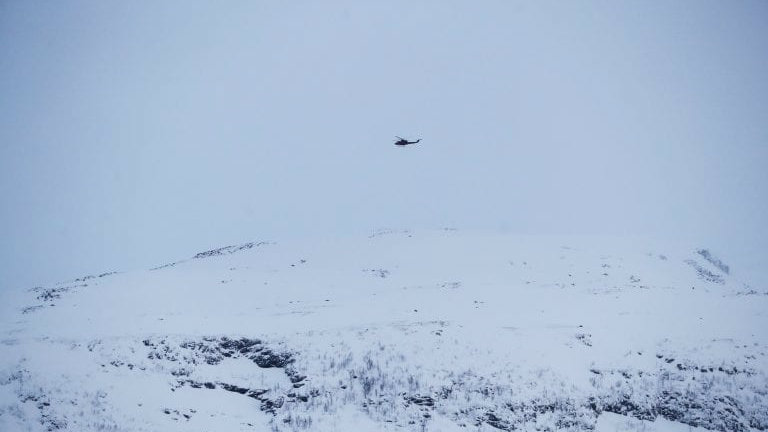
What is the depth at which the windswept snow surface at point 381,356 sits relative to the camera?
17.2m

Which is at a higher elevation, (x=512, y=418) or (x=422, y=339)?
(x=422, y=339)

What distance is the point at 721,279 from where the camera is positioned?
44.0m

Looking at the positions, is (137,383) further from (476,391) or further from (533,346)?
(533,346)

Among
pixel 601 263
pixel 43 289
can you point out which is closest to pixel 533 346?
pixel 601 263

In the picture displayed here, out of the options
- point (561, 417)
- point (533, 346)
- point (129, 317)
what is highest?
point (129, 317)

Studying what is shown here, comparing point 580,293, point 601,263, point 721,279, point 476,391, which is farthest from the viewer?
point 721,279

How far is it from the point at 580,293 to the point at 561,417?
16618 mm

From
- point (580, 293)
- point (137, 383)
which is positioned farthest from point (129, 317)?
point (580, 293)

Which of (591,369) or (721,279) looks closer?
(591,369)

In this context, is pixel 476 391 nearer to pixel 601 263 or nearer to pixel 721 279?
pixel 601 263

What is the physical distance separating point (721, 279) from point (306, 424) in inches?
1792

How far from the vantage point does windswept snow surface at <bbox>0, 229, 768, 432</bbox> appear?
17.2 metres

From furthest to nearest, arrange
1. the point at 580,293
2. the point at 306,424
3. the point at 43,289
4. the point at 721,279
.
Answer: the point at 721,279 → the point at 43,289 → the point at 580,293 → the point at 306,424

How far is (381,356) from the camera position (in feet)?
69.9
